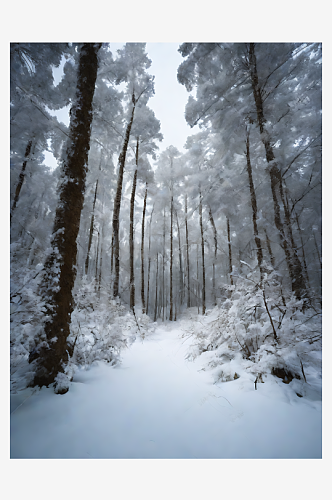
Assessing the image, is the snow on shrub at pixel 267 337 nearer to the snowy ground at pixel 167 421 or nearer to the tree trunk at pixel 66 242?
the snowy ground at pixel 167 421

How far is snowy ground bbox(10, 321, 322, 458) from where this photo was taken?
1.59 metres

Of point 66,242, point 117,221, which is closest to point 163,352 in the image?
point 66,242

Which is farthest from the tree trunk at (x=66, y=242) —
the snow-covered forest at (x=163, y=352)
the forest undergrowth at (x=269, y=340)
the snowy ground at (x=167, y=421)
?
the forest undergrowth at (x=269, y=340)

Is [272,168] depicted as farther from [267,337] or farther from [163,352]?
[163,352]

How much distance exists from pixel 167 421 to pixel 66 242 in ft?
8.85

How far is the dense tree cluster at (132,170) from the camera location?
104 inches

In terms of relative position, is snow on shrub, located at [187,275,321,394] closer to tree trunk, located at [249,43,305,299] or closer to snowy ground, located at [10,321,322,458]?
snowy ground, located at [10,321,322,458]

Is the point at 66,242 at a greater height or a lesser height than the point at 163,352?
greater

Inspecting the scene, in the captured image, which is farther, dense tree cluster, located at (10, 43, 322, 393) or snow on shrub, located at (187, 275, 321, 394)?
dense tree cluster, located at (10, 43, 322, 393)

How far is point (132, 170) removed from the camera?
10344mm

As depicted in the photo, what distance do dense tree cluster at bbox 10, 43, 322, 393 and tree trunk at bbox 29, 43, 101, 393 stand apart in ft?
0.06

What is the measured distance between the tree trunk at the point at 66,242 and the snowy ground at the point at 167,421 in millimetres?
380

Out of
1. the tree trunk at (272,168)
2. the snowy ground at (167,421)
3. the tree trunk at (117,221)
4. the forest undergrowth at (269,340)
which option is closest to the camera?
the snowy ground at (167,421)

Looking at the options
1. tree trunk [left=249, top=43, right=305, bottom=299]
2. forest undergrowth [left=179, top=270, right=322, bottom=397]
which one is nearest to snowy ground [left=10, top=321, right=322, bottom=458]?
forest undergrowth [left=179, top=270, right=322, bottom=397]
